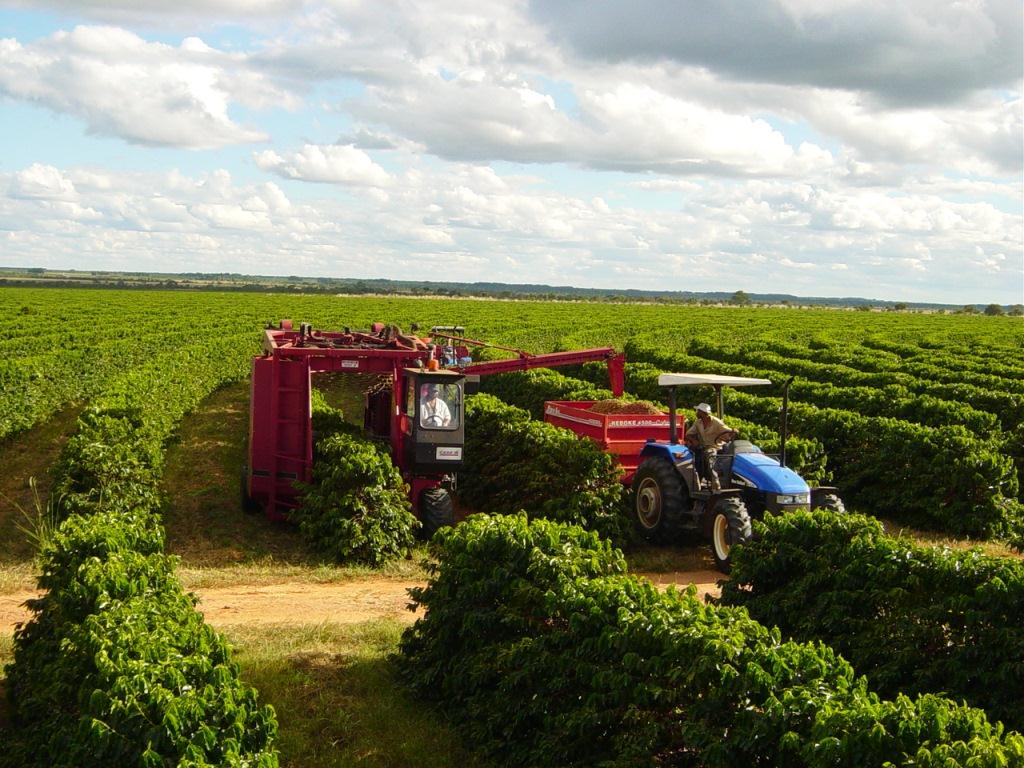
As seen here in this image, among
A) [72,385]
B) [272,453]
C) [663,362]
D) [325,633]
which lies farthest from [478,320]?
[325,633]

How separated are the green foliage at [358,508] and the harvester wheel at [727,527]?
3.93 m

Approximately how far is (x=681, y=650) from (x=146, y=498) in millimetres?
9937

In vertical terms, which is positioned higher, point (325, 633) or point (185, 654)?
point (185, 654)

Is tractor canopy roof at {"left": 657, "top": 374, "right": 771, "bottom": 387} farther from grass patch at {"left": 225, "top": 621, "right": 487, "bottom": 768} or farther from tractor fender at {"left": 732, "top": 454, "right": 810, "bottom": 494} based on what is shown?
grass patch at {"left": 225, "top": 621, "right": 487, "bottom": 768}

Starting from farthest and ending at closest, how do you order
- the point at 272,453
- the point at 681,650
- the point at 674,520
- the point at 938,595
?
the point at 272,453 < the point at 674,520 < the point at 938,595 < the point at 681,650

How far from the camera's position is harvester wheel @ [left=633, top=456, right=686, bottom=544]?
13.9m

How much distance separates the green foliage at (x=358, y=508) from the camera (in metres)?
13.4

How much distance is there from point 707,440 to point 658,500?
3.48ft

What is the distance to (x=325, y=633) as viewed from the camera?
34.8 feet

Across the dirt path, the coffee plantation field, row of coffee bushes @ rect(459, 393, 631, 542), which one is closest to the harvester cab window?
row of coffee bushes @ rect(459, 393, 631, 542)

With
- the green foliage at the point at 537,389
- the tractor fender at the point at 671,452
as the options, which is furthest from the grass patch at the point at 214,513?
the green foliage at the point at 537,389

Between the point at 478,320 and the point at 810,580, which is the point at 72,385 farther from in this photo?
the point at 478,320

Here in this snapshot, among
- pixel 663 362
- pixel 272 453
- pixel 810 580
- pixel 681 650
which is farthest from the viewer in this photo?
pixel 663 362

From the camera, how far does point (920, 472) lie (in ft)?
56.3
